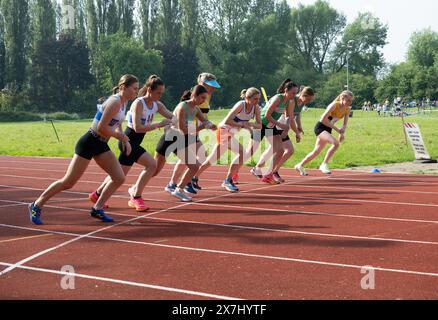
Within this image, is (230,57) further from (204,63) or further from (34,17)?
(34,17)

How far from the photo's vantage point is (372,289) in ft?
16.3

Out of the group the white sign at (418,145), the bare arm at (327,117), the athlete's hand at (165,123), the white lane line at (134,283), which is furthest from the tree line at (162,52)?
the white lane line at (134,283)

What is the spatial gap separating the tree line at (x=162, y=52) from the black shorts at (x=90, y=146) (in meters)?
61.1

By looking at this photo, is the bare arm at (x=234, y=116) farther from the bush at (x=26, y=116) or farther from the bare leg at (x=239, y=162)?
the bush at (x=26, y=116)

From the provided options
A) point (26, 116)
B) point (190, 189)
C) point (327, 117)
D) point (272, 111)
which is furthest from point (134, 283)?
point (26, 116)

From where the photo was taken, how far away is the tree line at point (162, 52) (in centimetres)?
6950

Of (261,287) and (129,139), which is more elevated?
(129,139)

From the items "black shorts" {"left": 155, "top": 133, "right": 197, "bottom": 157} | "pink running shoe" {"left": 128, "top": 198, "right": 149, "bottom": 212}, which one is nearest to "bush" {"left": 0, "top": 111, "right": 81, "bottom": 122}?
"black shorts" {"left": 155, "top": 133, "right": 197, "bottom": 157}

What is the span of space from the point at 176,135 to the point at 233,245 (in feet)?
10.3

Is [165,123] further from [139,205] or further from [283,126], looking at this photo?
[283,126]

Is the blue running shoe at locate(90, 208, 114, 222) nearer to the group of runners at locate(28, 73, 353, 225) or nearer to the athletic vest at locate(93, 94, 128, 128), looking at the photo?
the group of runners at locate(28, 73, 353, 225)

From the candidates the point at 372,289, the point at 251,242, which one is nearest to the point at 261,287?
the point at 372,289

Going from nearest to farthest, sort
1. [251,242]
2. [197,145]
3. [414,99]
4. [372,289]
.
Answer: [372,289], [251,242], [197,145], [414,99]
